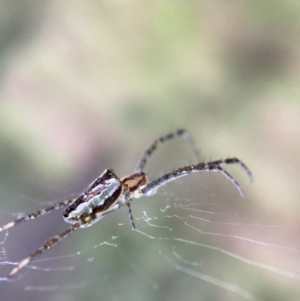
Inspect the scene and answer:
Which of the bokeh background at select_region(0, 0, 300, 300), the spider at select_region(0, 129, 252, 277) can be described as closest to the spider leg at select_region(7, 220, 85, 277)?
the spider at select_region(0, 129, 252, 277)

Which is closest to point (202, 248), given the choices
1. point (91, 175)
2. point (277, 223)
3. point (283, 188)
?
point (277, 223)

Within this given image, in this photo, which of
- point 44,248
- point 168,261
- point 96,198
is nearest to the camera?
point 44,248

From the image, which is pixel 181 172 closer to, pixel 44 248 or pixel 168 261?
pixel 44 248

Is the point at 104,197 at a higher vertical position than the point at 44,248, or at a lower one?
higher

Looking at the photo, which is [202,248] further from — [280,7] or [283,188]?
[280,7]

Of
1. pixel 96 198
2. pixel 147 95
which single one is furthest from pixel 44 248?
pixel 147 95

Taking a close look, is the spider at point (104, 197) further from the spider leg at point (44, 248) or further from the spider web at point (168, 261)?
the spider web at point (168, 261)

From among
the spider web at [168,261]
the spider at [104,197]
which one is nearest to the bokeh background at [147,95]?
the spider web at [168,261]
